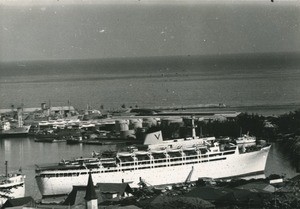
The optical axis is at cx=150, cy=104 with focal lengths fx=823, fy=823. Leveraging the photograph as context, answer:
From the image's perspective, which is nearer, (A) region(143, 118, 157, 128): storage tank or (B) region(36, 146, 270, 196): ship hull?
(B) region(36, 146, 270, 196): ship hull

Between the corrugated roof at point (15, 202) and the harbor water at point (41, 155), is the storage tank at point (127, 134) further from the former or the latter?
the corrugated roof at point (15, 202)

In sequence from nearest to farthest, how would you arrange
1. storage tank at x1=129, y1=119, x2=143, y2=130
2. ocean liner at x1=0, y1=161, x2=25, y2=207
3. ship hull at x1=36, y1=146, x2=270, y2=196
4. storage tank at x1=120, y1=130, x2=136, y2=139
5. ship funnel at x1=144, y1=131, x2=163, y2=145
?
ocean liner at x1=0, y1=161, x2=25, y2=207
ship hull at x1=36, y1=146, x2=270, y2=196
ship funnel at x1=144, y1=131, x2=163, y2=145
storage tank at x1=120, y1=130, x2=136, y2=139
storage tank at x1=129, y1=119, x2=143, y2=130

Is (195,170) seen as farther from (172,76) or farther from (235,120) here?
(172,76)

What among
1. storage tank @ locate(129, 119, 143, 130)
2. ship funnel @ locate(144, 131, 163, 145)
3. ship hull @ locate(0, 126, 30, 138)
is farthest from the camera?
ship hull @ locate(0, 126, 30, 138)

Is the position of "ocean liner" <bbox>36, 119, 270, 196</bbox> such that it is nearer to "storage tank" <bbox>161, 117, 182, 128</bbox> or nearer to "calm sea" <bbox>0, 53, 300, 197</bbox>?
"calm sea" <bbox>0, 53, 300, 197</bbox>

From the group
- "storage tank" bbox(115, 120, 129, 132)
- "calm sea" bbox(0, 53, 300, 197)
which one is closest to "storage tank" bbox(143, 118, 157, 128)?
"storage tank" bbox(115, 120, 129, 132)

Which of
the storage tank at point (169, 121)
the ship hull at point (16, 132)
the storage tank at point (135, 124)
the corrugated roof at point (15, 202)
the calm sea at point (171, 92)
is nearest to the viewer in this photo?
the corrugated roof at point (15, 202)

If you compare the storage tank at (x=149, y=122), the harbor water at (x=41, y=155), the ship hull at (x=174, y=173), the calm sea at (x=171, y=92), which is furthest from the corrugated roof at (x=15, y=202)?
the calm sea at (x=171, y=92)

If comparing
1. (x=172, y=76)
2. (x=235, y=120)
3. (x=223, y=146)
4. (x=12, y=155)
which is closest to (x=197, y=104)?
(x=235, y=120)

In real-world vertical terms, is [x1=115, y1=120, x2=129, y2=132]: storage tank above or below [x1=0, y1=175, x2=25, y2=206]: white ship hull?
above
